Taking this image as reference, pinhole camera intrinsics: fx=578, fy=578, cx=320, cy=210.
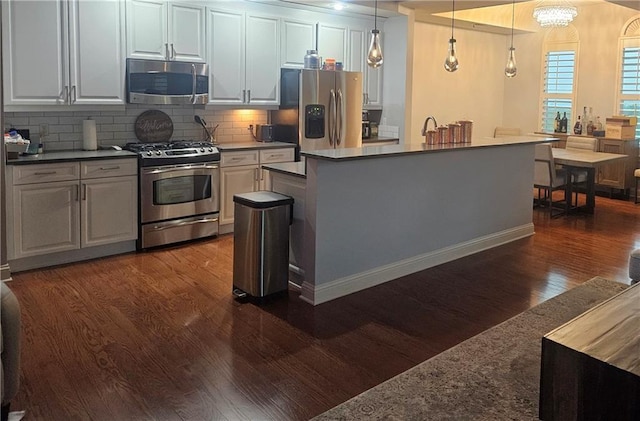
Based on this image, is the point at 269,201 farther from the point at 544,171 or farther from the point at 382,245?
the point at 544,171

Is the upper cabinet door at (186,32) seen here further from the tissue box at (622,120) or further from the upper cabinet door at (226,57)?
the tissue box at (622,120)

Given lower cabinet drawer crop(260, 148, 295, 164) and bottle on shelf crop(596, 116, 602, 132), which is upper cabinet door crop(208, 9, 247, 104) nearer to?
lower cabinet drawer crop(260, 148, 295, 164)

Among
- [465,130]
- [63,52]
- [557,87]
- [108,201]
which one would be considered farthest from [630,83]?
[63,52]

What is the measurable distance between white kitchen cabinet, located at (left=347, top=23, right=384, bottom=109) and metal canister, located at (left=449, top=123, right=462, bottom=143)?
2138mm

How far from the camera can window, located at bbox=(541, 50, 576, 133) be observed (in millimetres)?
9156

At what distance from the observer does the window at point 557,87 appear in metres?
9.16

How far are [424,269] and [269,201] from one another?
62.7 inches

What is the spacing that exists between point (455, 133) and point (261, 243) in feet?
7.59

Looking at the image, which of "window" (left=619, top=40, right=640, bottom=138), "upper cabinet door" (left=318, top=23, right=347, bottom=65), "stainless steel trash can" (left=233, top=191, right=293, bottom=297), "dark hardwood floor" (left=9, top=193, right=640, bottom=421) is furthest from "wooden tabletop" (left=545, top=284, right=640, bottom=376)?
"window" (left=619, top=40, right=640, bottom=138)

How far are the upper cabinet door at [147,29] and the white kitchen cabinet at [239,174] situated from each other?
1.15 metres

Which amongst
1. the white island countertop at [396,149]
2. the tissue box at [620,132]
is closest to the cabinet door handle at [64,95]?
the white island countertop at [396,149]

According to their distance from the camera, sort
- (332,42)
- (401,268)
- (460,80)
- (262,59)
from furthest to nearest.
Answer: (460,80) → (332,42) → (262,59) → (401,268)

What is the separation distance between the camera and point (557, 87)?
934 cm

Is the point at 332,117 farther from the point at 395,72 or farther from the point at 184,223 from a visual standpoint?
the point at 184,223
